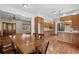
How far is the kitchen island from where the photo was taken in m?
2.00

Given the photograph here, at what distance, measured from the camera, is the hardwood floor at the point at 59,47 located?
75.5 inches

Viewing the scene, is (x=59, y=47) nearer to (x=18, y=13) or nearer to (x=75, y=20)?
(x=75, y=20)

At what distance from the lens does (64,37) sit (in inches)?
84.2

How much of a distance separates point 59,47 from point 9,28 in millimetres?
1042

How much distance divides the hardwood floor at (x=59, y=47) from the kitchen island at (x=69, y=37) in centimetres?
11

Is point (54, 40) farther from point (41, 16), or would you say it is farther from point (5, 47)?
point (5, 47)

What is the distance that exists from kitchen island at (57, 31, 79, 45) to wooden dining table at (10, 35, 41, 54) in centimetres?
47

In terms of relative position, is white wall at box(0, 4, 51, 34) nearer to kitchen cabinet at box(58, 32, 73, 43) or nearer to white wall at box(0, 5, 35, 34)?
white wall at box(0, 5, 35, 34)

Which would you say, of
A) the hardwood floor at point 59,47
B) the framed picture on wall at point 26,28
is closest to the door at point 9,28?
the framed picture on wall at point 26,28

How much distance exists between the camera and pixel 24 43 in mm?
1935

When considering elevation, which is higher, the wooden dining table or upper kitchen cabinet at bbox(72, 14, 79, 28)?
upper kitchen cabinet at bbox(72, 14, 79, 28)

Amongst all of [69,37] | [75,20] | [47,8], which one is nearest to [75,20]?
[75,20]

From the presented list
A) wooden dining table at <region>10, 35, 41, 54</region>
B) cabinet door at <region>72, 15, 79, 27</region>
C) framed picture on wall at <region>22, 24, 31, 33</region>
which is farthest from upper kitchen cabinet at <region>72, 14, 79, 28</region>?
framed picture on wall at <region>22, 24, 31, 33</region>
